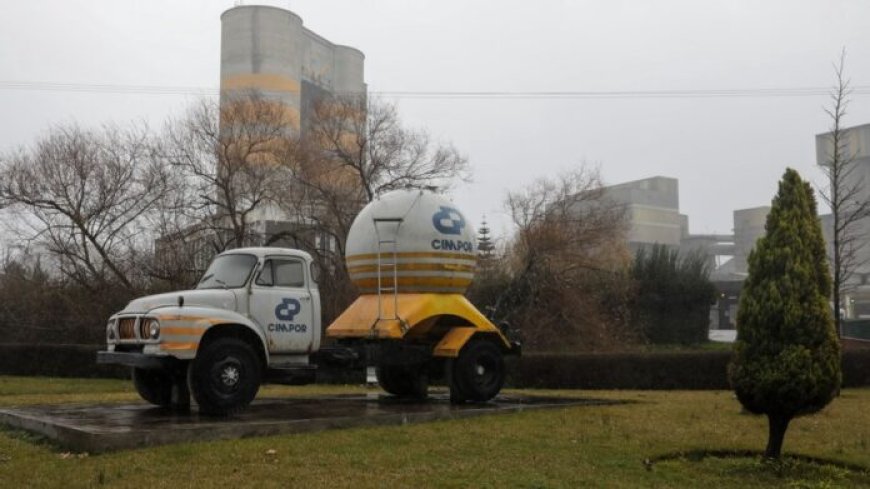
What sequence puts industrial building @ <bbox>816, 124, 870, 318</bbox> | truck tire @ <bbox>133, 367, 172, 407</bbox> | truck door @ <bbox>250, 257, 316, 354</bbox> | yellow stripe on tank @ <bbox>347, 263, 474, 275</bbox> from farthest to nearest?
industrial building @ <bbox>816, 124, 870, 318</bbox>
yellow stripe on tank @ <bbox>347, 263, 474, 275</bbox>
truck tire @ <bbox>133, 367, 172, 407</bbox>
truck door @ <bbox>250, 257, 316, 354</bbox>

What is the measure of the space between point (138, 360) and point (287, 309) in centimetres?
235

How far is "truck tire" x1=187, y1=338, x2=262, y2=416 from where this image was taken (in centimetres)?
1043

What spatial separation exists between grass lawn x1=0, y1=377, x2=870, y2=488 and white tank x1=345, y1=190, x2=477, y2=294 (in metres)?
3.27

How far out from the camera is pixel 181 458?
7.99 m

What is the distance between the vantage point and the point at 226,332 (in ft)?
35.7

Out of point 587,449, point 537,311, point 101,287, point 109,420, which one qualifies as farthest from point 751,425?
point 101,287

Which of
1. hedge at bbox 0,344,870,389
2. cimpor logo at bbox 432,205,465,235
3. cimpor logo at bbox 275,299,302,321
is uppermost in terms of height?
cimpor logo at bbox 432,205,465,235

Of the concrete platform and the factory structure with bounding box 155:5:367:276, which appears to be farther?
the factory structure with bounding box 155:5:367:276

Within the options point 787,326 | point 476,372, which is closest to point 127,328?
point 476,372

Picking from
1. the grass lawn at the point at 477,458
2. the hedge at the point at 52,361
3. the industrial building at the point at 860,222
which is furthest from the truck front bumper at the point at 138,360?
the industrial building at the point at 860,222

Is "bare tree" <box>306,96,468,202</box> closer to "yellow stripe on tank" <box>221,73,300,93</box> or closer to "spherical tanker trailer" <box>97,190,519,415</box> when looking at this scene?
"spherical tanker trailer" <box>97,190,519,415</box>

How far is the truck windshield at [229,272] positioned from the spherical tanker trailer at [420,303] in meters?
2.44

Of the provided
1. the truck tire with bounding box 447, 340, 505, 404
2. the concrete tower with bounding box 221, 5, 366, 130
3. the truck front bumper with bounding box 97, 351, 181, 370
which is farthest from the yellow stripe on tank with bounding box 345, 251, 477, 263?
Answer: the concrete tower with bounding box 221, 5, 366, 130

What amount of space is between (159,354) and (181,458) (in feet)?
8.21
